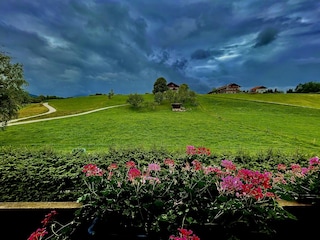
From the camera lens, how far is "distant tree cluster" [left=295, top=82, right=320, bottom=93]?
69.2 m

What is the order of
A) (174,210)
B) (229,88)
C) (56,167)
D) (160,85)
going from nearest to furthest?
1. (174,210)
2. (56,167)
3. (160,85)
4. (229,88)

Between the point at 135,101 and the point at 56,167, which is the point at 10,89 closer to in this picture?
the point at 56,167

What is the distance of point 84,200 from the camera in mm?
2062

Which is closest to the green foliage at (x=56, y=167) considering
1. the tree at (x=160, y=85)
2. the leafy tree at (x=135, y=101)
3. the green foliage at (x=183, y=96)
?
the leafy tree at (x=135, y=101)

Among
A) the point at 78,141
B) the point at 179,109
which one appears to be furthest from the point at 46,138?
the point at 179,109

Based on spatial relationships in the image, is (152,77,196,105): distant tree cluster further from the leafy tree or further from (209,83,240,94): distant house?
(209,83,240,94): distant house

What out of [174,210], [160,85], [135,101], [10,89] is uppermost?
[160,85]

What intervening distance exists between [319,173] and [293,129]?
20.3 m

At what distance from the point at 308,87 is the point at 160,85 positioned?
49604mm

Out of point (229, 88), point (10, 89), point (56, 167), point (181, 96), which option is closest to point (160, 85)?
point (181, 96)

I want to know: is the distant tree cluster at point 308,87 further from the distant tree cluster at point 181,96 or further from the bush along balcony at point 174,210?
the bush along balcony at point 174,210

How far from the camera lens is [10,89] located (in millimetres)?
16656

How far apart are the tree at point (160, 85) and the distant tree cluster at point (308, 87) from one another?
45.5 meters

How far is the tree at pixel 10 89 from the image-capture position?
1623cm
